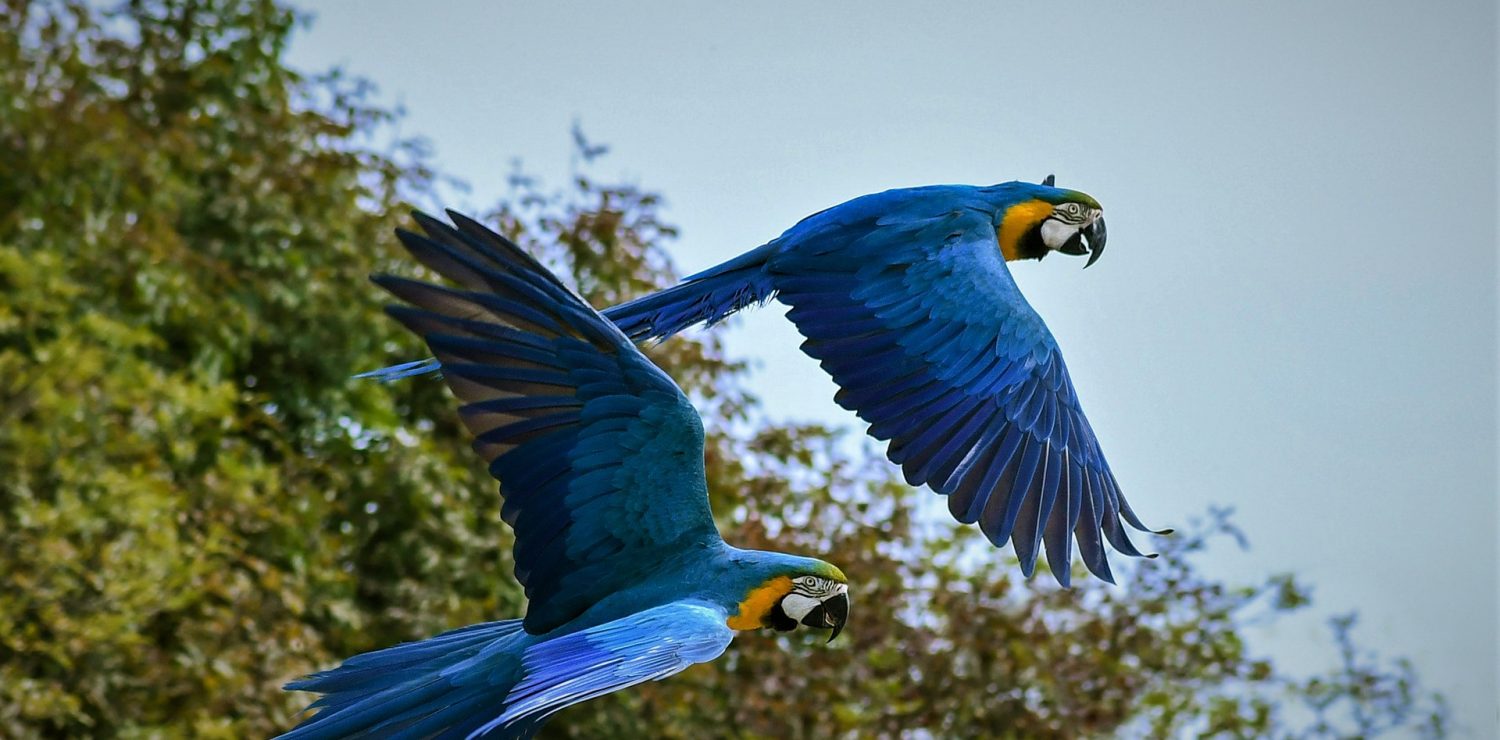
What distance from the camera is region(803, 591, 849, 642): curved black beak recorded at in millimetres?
2092

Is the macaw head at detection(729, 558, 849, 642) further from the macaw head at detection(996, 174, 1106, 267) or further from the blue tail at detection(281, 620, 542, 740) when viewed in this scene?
the macaw head at detection(996, 174, 1106, 267)

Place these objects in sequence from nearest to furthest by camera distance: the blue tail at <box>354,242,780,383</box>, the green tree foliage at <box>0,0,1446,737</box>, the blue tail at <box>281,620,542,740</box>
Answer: the blue tail at <box>281,620,542,740</box> < the blue tail at <box>354,242,780,383</box> < the green tree foliage at <box>0,0,1446,737</box>

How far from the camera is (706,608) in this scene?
195 centimetres

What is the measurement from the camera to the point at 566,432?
6.88 feet

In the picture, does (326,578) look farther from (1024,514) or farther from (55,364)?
(1024,514)

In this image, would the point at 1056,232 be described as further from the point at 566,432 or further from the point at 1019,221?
the point at 566,432

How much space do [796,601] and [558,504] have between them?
0.30 meters

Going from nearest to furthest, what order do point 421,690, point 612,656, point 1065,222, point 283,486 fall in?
point 612,656 → point 421,690 → point 1065,222 → point 283,486

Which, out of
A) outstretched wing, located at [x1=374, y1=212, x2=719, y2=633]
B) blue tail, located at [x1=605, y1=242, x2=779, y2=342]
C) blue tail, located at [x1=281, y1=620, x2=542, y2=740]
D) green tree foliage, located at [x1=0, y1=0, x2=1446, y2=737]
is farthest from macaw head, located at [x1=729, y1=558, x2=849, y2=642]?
green tree foliage, located at [x1=0, y1=0, x2=1446, y2=737]

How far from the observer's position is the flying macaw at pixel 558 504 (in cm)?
201

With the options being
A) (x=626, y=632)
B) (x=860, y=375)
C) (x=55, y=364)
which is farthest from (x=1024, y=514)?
(x=55, y=364)

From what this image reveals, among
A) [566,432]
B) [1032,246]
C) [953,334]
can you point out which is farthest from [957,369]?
[566,432]

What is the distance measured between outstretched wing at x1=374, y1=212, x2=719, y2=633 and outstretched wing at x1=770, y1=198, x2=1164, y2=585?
43 cm

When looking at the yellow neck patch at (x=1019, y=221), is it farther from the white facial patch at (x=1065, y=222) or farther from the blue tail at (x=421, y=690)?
the blue tail at (x=421, y=690)
